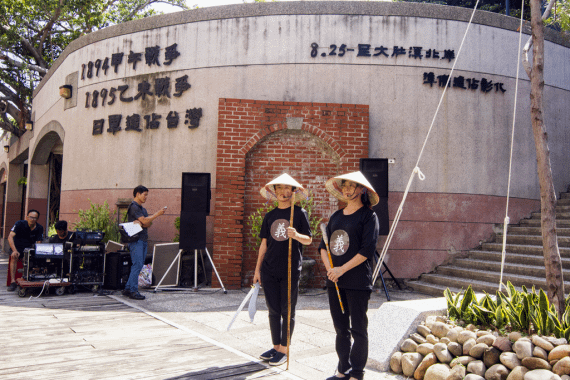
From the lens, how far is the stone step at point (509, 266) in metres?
7.07

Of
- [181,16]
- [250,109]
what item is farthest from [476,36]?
[181,16]

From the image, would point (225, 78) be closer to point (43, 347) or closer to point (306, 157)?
point (306, 157)

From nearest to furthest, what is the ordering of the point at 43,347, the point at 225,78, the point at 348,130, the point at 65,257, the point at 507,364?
the point at 507,364
the point at 43,347
the point at 65,257
the point at 348,130
the point at 225,78

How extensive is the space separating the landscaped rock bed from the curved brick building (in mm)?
4279

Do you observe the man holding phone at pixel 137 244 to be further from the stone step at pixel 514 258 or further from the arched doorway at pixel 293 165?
Result: the stone step at pixel 514 258

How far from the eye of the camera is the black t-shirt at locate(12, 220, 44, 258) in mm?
8289

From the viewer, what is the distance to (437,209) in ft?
28.0

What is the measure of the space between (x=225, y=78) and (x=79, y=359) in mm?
6079

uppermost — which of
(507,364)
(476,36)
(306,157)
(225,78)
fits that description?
(476,36)

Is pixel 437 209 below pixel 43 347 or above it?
above

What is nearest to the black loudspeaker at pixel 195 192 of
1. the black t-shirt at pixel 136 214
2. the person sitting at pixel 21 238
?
the black t-shirt at pixel 136 214

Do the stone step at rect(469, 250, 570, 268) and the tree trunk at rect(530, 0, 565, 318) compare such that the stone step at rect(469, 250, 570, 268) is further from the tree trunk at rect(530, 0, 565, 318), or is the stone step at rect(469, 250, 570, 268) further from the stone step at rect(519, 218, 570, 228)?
the tree trunk at rect(530, 0, 565, 318)

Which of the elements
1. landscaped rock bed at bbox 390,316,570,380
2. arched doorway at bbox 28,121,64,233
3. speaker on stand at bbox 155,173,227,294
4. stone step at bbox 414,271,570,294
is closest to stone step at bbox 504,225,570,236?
stone step at bbox 414,271,570,294

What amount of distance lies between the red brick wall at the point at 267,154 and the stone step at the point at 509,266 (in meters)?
2.53
